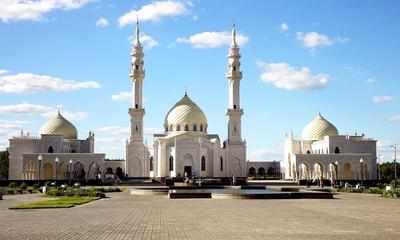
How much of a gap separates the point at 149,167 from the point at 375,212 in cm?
5458

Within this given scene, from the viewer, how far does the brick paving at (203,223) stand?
48.5 ft

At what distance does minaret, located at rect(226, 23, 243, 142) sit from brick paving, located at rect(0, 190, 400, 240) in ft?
169

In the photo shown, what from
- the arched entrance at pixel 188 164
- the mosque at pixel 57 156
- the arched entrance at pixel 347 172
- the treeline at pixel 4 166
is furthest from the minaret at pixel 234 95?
the treeline at pixel 4 166

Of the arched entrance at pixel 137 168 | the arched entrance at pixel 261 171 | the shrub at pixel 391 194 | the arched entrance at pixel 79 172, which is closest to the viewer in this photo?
the shrub at pixel 391 194

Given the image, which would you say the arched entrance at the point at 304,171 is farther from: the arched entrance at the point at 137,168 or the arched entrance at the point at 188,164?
the arched entrance at the point at 137,168

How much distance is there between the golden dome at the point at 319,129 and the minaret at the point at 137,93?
902 inches

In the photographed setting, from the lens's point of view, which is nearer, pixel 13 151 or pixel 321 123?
pixel 13 151

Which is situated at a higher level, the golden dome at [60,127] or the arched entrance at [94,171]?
the golden dome at [60,127]

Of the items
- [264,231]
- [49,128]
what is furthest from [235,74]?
[264,231]

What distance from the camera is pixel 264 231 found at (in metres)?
15.5

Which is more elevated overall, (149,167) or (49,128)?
(49,128)

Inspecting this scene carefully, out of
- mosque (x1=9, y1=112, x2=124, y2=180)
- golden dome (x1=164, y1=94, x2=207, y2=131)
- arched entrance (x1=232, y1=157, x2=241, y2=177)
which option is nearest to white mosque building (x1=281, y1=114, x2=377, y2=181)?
arched entrance (x1=232, y1=157, x2=241, y2=177)

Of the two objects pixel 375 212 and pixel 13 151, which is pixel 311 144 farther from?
pixel 375 212

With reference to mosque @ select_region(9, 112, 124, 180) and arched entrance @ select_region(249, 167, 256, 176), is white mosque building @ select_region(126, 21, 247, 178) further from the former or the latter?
arched entrance @ select_region(249, 167, 256, 176)
